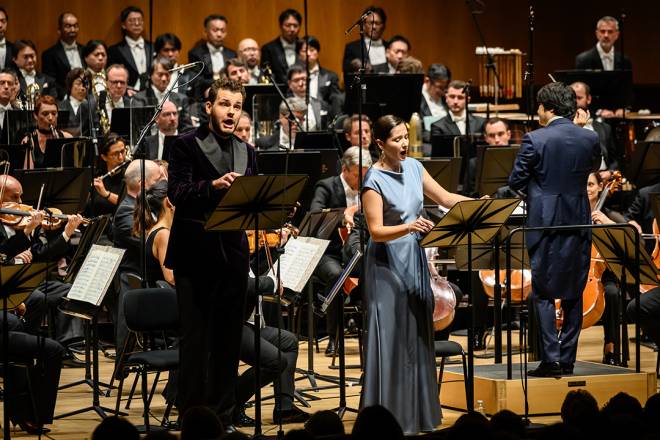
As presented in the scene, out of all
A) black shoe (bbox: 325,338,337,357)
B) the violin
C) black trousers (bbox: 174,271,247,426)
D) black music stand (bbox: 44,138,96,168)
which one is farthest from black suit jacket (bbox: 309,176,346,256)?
black trousers (bbox: 174,271,247,426)

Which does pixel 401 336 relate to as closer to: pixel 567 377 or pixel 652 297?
pixel 567 377

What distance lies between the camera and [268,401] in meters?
6.01

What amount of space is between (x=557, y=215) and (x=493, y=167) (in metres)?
2.08

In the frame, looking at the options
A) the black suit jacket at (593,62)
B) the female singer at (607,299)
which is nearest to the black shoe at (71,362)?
the female singer at (607,299)

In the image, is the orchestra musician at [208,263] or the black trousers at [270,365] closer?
the orchestra musician at [208,263]

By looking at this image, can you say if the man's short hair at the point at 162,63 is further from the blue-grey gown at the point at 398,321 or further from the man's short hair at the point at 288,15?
the blue-grey gown at the point at 398,321

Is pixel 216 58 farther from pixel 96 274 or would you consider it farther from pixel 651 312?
pixel 651 312

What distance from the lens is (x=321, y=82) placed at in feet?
35.2

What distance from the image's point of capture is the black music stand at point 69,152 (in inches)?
303

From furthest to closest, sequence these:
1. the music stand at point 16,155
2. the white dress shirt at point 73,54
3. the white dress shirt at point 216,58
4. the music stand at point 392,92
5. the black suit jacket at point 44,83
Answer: the white dress shirt at point 216,58 < the white dress shirt at point 73,54 < the black suit jacket at point 44,83 < the music stand at point 392,92 < the music stand at point 16,155

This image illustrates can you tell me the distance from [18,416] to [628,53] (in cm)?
910

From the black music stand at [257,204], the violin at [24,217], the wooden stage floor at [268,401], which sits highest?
the black music stand at [257,204]

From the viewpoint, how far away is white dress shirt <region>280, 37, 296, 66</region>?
11.0 metres

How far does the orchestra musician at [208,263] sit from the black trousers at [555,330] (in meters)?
1.64
